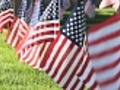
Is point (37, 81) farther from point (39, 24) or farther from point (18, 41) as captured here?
point (39, 24)

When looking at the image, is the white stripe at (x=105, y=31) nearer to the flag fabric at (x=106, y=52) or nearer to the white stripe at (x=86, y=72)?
the flag fabric at (x=106, y=52)

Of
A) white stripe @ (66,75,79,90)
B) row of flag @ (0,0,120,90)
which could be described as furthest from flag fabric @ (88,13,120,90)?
white stripe @ (66,75,79,90)

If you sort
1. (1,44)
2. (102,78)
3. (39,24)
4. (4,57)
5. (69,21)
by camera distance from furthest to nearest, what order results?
(1,44)
(4,57)
(39,24)
(69,21)
(102,78)

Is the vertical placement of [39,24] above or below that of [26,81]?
above

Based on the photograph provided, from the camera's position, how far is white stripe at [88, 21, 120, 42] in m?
7.99

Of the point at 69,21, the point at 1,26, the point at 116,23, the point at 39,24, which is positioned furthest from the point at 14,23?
the point at 116,23

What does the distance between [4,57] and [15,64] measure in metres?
1.40

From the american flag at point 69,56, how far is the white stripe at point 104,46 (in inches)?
28.4

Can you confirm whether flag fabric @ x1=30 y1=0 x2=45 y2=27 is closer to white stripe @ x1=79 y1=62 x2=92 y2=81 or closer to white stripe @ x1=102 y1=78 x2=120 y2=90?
white stripe @ x1=79 y1=62 x2=92 y2=81

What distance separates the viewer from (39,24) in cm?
1073

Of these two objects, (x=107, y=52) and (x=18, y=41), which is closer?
(x=107, y=52)

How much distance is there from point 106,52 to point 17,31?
17.2 feet

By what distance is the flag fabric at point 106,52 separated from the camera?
8023 mm

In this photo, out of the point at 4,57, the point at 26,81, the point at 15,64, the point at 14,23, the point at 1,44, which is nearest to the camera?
the point at 26,81
